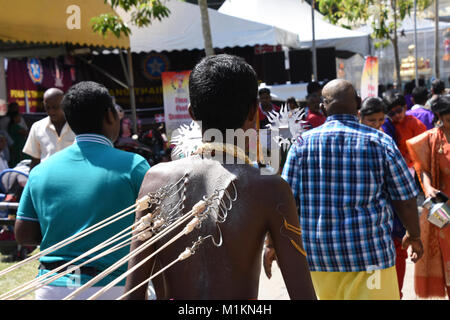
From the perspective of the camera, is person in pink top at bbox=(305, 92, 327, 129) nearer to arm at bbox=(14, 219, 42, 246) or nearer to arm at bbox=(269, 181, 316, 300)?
arm at bbox=(14, 219, 42, 246)

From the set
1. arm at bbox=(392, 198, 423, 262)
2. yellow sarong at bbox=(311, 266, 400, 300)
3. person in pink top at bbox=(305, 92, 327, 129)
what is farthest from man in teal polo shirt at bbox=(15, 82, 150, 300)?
person in pink top at bbox=(305, 92, 327, 129)

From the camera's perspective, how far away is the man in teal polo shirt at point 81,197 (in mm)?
2625

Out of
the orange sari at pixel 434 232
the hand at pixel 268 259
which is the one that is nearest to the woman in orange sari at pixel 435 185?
the orange sari at pixel 434 232

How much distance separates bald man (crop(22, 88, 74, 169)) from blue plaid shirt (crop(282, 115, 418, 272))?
265cm

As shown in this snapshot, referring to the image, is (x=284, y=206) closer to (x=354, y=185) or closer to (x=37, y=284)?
(x=37, y=284)

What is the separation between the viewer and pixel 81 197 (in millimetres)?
2635

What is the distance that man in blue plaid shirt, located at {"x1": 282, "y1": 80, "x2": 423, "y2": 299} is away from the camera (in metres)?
3.45

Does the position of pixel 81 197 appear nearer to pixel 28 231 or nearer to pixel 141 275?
pixel 28 231

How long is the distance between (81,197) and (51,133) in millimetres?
3199

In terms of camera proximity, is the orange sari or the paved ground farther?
the paved ground

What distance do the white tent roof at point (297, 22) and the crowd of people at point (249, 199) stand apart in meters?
10.8

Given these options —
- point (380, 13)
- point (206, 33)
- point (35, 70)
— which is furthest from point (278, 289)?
point (380, 13)

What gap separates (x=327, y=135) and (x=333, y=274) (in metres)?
0.81

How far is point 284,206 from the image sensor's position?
184 cm
